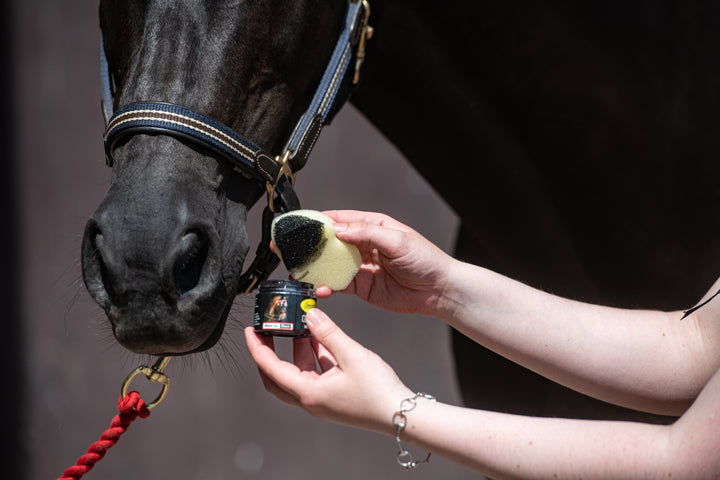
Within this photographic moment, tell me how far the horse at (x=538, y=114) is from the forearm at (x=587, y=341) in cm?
31

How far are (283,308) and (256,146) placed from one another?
0.26 meters

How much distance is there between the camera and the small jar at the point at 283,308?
67cm

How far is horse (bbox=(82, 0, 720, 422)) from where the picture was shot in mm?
875

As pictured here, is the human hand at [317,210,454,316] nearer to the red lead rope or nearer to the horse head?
the horse head

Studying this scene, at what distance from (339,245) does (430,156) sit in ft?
1.73

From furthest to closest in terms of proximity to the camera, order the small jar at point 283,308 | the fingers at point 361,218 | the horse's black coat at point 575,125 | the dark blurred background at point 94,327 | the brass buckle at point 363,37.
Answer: the dark blurred background at point 94,327, the horse's black coat at point 575,125, the brass buckle at point 363,37, the fingers at point 361,218, the small jar at point 283,308

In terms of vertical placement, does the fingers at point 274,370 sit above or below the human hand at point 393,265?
below

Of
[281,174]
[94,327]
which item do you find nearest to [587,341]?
[281,174]

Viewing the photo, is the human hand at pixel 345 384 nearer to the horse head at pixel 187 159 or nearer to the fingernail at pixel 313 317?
the fingernail at pixel 313 317

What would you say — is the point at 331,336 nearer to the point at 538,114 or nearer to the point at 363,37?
the point at 363,37

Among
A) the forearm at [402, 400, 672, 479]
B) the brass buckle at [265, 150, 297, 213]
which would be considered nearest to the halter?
the brass buckle at [265, 150, 297, 213]

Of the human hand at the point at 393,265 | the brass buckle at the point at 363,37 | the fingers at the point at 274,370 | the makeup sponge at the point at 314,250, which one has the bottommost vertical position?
the fingers at the point at 274,370

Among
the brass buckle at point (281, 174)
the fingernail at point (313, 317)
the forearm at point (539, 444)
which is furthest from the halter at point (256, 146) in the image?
the forearm at point (539, 444)

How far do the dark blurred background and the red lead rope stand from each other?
1279 millimetres
